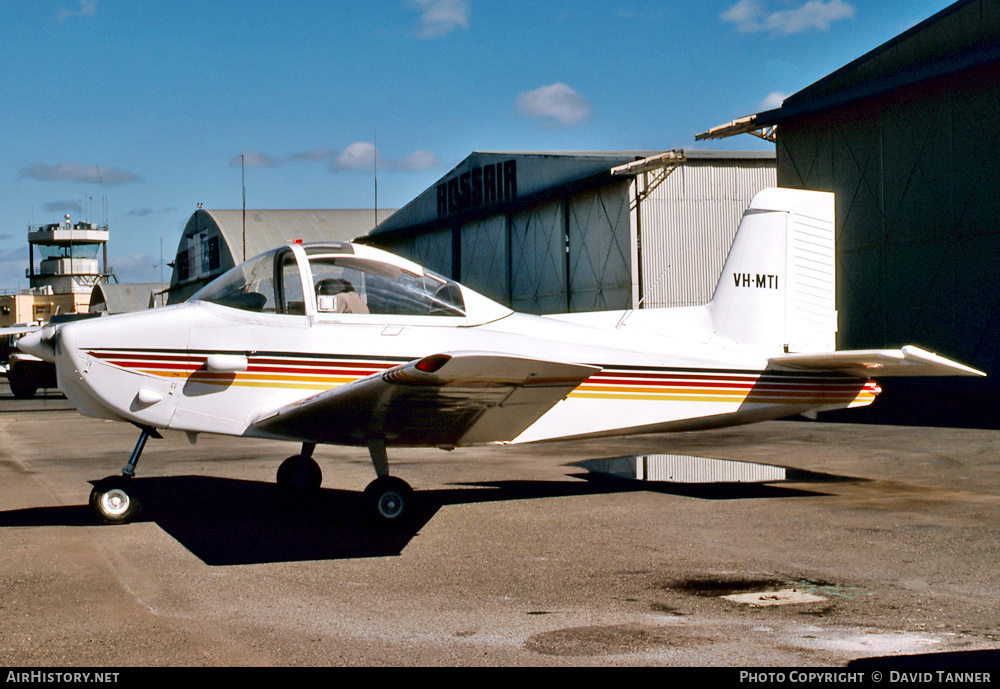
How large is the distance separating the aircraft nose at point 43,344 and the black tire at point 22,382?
2250cm

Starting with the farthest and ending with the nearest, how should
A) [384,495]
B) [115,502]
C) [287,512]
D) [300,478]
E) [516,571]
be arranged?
[300,478]
[287,512]
[115,502]
[384,495]
[516,571]

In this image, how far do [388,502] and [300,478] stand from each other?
6.05 feet

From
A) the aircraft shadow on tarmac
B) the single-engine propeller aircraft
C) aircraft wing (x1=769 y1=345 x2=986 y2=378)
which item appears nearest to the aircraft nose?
the single-engine propeller aircraft

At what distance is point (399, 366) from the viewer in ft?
20.1

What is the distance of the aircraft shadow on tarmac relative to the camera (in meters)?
6.29

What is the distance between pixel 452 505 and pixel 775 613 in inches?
152

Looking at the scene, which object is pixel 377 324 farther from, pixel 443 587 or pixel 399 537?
pixel 443 587

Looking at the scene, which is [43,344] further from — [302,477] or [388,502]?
[388,502]

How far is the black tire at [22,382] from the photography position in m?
27.3

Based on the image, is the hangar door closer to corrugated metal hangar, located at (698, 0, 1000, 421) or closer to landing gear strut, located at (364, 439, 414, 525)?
corrugated metal hangar, located at (698, 0, 1000, 421)

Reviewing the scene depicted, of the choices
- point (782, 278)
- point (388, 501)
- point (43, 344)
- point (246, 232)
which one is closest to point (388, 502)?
point (388, 501)

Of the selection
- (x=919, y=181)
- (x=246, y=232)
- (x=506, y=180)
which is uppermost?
(x=246, y=232)

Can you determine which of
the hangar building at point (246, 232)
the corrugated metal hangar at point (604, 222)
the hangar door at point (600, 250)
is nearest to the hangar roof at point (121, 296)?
the hangar building at point (246, 232)
